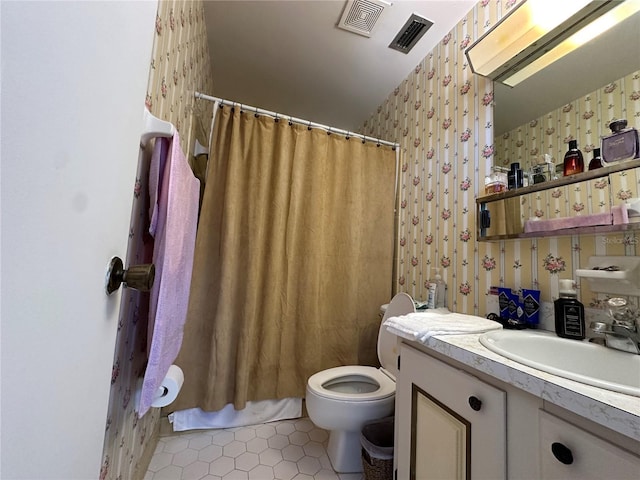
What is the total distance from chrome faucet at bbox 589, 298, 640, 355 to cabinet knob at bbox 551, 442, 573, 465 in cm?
38

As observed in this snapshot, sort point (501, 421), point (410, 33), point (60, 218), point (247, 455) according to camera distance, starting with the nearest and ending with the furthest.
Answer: point (60, 218) → point (501, 421) → point (247, 455) → point (410, 33)

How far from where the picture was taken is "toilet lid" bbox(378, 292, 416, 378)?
51.3 inches

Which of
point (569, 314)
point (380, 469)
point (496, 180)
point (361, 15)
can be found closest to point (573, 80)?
point (496, 180)

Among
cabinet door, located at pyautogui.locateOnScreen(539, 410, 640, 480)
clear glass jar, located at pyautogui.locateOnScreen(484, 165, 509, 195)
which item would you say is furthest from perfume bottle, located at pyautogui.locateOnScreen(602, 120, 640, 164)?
cabinet door, located at pyautogui.locateOnScreen(539, 410, 640, 480)

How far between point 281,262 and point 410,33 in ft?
5.09

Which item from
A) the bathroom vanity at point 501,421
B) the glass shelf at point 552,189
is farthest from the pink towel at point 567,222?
the bathroom vanity at point 501,421

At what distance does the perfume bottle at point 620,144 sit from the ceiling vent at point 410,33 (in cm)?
112

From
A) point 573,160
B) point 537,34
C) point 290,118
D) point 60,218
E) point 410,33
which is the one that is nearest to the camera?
point 60,218

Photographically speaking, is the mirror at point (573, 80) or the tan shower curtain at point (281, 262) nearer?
the mirror at point (573, 80)

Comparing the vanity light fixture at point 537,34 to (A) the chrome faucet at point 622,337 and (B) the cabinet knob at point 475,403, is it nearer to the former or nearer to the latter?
(A) the chrome faucet at point 622,337

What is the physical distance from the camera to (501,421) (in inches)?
22.4

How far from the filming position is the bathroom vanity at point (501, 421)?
0.42 metres

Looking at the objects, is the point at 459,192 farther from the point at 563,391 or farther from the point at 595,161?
the point at 563,391

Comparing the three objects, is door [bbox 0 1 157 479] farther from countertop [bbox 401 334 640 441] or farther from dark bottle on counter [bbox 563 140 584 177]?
dark bottle on counter [bbox 563 140 584 177]
